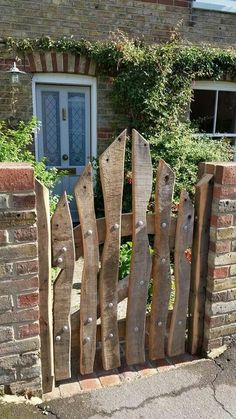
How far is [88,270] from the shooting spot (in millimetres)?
2100

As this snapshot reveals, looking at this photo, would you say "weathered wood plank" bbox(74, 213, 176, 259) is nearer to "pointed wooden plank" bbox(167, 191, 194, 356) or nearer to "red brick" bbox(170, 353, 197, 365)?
"pointed wooden plank" bbox(167, 191, 194, 356)

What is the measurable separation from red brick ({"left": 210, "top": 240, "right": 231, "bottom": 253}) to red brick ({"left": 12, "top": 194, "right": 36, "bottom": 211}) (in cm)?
117

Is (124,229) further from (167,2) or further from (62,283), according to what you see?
(167,2)

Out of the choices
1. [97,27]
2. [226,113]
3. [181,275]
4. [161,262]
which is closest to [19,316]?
[161,262]

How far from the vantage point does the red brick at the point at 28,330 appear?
6.43 ft

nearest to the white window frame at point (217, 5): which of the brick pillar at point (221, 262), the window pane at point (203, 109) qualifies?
the window pane at point (203, 109)

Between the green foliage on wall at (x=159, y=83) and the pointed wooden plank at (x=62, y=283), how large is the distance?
325 centimetres

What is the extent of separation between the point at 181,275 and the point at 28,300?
99 cm

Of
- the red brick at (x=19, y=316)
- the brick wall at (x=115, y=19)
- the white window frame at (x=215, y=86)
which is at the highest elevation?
the brick wall at (x=115, y=19)

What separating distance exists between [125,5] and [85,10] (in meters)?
0.67

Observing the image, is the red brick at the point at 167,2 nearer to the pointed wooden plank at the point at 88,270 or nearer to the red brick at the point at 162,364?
the pointed wooden plank at the point at 88,270

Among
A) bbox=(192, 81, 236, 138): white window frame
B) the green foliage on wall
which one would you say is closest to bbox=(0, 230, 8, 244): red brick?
the green foliage on wall

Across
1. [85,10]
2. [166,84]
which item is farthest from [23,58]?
[166,84]

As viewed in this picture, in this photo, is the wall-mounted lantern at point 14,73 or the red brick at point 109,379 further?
the wall-mounted lantern at point 14,73
